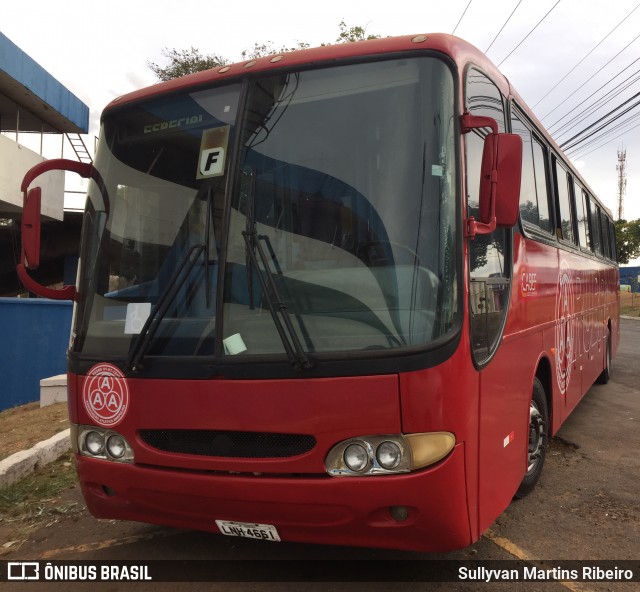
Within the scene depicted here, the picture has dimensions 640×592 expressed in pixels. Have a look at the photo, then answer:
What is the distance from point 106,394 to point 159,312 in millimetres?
544

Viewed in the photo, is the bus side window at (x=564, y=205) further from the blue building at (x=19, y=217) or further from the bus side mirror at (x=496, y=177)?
the blue building at (x=19, y=217)

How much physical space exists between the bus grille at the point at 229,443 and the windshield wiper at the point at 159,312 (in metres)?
0.38

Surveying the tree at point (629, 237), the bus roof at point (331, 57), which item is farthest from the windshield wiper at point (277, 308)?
the tree at point (629, 237)

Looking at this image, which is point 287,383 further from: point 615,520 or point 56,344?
point 56,344

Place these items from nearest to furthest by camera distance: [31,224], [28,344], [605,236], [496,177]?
[496,177]
[31,224]
[605,236]
[28,344]

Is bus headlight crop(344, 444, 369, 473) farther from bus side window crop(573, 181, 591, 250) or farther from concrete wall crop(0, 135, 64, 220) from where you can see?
concrete wall crop(0, 135, 64, 220)

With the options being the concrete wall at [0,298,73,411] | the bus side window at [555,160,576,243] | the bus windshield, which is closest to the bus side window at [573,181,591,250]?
the bus side window at [555,160,576,243]

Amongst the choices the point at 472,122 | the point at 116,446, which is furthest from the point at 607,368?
the point at 116,446

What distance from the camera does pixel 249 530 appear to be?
116 inches

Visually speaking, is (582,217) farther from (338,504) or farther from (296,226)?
(338,504)

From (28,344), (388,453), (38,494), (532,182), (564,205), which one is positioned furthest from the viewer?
(28,344)

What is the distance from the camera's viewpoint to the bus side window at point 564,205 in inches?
218

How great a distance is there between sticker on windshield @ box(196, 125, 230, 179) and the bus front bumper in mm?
1510

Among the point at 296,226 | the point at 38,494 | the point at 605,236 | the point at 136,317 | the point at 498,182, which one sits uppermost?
the point at 605,236
